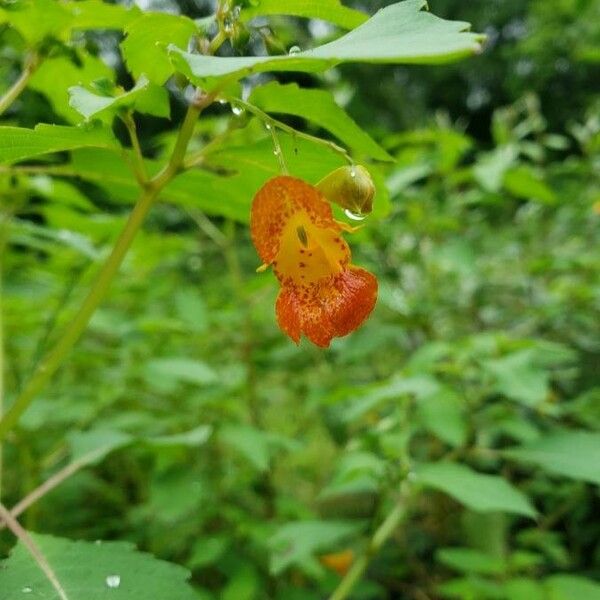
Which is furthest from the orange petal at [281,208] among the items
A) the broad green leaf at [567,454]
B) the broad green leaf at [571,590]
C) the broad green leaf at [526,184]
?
the broad green leaf at [526,184]

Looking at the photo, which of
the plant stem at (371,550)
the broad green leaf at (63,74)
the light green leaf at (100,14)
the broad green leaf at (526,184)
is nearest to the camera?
the light green leaf at (100,14)

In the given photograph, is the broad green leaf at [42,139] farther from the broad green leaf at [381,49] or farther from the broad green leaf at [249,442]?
the broad green leaf at [249,442]

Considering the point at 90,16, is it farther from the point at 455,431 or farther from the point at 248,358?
the point at 248,358

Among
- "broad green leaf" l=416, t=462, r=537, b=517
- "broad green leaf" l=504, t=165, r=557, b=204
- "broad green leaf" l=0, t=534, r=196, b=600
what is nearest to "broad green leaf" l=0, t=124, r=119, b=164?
"broad green leaf" l=0, t=534, r=196, b=600

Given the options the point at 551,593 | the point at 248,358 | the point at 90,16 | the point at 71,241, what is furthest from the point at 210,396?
the point at 90,16

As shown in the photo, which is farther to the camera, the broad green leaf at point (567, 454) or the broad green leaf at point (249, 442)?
the broad green leaf at point (249, 442)

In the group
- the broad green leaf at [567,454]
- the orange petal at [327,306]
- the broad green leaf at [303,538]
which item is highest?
the orange petal at [327,306]

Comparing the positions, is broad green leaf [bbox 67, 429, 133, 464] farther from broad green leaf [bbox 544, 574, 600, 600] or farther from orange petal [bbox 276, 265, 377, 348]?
broad green leaf [bbox 544, 574, 600, 600]
